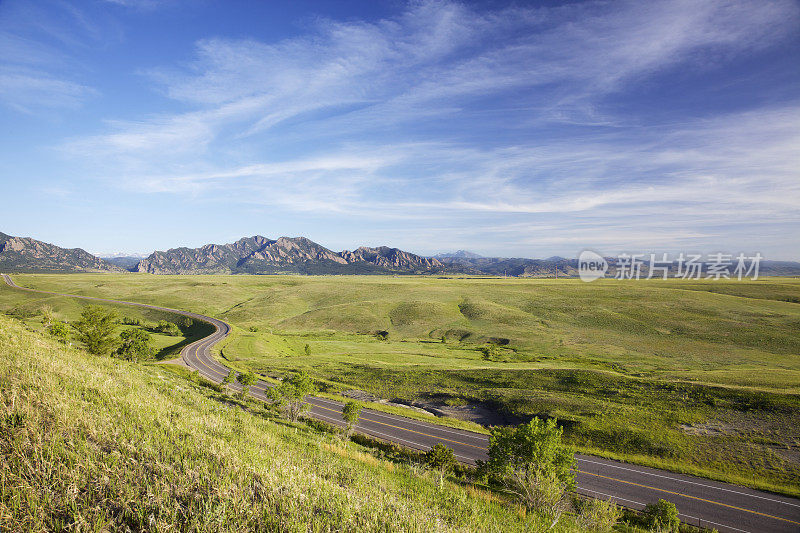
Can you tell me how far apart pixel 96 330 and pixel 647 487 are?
87.1m

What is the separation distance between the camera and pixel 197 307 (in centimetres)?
15962

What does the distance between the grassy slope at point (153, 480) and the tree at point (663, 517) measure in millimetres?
22603

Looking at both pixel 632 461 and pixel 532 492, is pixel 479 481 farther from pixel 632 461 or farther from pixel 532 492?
pixel 632 461

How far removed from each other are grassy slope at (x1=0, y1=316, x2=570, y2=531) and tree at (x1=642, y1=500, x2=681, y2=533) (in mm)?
22603

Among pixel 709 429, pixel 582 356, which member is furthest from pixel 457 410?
pixel 582 356

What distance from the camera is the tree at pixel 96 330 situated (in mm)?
59625

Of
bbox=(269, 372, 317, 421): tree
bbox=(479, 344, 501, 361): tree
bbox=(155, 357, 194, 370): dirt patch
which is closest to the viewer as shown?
bbox=(269, 372, 317, 421): tree

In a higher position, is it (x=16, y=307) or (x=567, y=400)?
(x=567, y=400)

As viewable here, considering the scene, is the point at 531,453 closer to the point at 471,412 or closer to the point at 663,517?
the point at 663,517

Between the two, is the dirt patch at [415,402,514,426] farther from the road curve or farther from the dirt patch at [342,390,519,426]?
the road curve

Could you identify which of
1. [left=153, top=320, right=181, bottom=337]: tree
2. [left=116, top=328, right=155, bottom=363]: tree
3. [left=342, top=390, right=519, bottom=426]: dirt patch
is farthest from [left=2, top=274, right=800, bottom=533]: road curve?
[left=153, top=320, right=181, bottom=337]: tree

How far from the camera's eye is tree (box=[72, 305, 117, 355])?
196ft

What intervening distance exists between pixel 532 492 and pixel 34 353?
1957cm

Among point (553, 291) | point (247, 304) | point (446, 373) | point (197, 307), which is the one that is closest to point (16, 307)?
point (197, 307)
